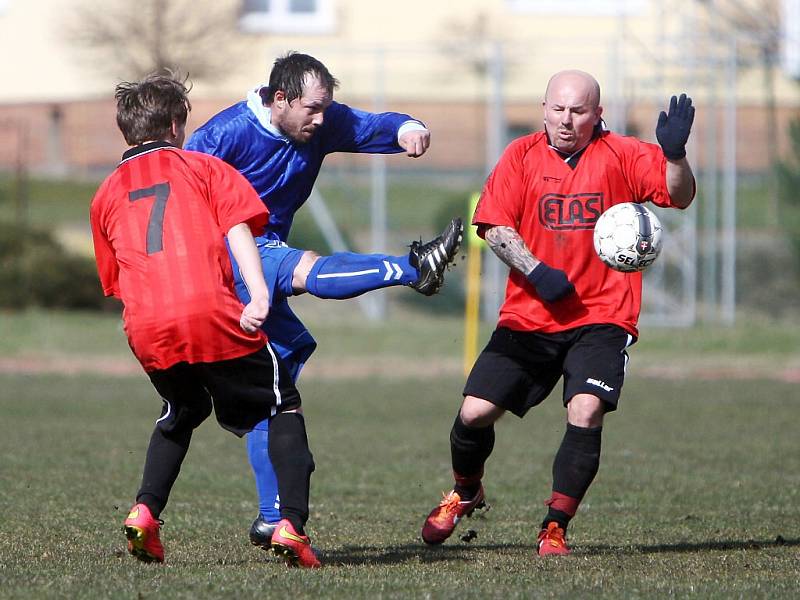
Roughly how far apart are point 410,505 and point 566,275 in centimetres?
239

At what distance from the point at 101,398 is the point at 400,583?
10.2m

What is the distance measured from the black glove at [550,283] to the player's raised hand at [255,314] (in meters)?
1.41

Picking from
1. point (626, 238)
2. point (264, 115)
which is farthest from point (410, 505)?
point (264, 115)

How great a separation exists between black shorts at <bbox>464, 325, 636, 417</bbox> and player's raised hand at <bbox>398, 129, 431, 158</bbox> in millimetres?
898

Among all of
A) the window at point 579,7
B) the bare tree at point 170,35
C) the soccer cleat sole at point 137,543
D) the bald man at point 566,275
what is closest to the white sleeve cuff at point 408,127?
the bald man at point 566,275

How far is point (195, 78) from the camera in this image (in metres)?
27.8

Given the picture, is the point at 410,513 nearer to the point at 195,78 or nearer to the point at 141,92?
the point at 141,92

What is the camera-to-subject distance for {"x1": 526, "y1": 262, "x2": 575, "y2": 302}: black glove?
6.04m

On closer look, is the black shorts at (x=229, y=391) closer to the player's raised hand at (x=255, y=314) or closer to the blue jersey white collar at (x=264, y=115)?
the player's raised hand at (x=255, y=314)

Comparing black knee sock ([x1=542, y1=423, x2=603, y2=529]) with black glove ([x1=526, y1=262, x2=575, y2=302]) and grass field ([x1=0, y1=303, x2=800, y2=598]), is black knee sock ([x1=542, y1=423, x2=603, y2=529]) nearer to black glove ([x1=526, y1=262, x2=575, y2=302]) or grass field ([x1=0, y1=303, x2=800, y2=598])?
grass field ([x1=0, y1=303, x2=800, y2=598])

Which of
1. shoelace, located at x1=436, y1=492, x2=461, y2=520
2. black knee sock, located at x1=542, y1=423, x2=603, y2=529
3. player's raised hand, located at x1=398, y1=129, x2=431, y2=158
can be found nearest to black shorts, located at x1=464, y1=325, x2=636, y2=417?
black knee sock, located at x1=542, y1=423, x2=603, y2=529

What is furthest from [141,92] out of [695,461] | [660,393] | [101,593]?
[660,393]

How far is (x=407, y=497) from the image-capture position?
27.6 feet

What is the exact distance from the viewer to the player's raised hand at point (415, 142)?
6.23m
